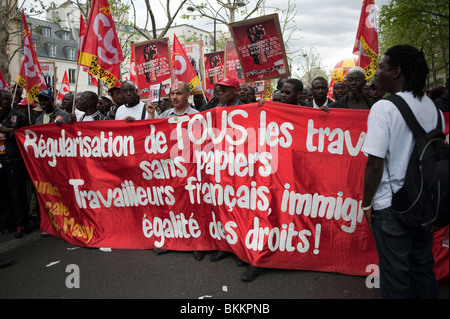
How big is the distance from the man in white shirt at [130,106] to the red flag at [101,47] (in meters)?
0.23

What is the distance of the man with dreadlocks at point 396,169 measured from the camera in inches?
81.6

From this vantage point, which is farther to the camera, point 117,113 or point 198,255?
point 117,113

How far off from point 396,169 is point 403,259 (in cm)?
53

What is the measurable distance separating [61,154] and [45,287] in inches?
73.2

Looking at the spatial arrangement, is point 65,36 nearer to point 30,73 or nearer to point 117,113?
point 30,73

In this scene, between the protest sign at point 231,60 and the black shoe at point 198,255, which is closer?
the black shoe at point 198,255

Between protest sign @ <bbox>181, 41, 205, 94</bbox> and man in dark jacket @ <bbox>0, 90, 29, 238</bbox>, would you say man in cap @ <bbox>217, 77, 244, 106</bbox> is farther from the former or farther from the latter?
protest sign @ <bbox>181, 41, 205, 94</bbox>

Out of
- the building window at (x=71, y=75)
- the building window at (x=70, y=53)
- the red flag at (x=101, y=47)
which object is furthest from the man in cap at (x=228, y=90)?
the building window at (x=70, y=53)

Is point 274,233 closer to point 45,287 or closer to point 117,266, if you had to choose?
point 117,266

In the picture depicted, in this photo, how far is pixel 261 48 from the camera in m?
4.50

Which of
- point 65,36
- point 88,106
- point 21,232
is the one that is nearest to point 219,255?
point 21,232

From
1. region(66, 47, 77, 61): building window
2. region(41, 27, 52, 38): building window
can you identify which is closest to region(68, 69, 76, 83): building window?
region(66, 47, 77, 61): building window

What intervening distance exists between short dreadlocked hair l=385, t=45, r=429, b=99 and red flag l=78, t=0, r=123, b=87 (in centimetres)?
380

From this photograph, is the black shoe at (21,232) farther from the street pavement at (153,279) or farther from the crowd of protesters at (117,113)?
the street pavement at (153,279)
